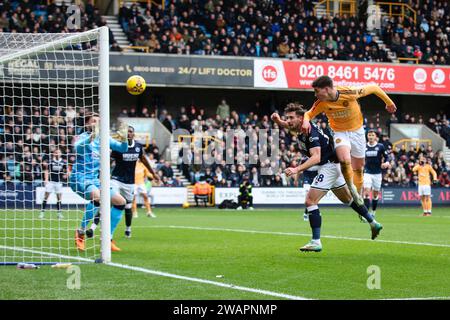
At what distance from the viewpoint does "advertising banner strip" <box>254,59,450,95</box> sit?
41594 mm

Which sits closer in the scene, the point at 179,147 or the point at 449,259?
the point at 449,259

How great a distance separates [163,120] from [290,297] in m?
33.2

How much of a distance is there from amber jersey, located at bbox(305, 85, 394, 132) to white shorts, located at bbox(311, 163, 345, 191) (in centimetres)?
86

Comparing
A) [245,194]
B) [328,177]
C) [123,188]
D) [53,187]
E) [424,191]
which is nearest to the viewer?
[328,177]

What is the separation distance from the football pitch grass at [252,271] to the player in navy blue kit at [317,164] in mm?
520

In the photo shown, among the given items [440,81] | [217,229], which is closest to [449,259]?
[217,229]

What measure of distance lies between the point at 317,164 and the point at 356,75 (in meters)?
30.9

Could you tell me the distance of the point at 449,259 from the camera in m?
11.7

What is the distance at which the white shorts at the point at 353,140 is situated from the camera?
527 inches

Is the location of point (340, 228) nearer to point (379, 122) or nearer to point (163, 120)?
point (163, 120)

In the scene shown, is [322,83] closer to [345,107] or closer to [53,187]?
[345,107]

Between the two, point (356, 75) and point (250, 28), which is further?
point (356, 75)

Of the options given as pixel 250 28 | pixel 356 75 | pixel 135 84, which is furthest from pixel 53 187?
pixel 356 75

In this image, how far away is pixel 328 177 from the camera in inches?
506
